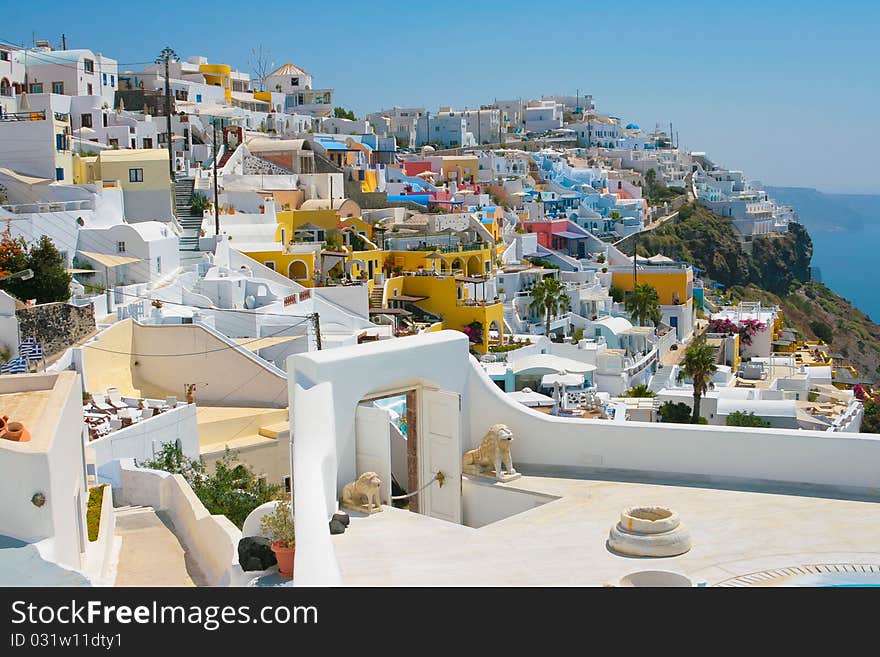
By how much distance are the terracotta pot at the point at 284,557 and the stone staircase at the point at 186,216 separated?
25278mm

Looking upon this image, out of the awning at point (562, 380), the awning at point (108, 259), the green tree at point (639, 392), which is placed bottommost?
the green tree at point (639, 392)

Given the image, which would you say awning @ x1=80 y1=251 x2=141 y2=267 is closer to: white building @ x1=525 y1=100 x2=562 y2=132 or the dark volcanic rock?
the dark volcanic rock

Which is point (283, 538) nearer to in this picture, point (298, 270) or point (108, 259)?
point (108, 259)

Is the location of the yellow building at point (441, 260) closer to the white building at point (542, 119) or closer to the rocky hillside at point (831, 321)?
the rocky hillside at point (831, 321)

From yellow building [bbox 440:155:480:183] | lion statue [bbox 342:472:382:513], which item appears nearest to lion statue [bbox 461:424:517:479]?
lion statue [bbox 342:472:382:513]

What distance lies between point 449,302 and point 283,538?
31566 mm

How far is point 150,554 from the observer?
1202cm

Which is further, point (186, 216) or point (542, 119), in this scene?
point (542, 119)

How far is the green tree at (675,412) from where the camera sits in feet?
102

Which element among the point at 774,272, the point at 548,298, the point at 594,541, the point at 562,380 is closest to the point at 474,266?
the point at 548,298

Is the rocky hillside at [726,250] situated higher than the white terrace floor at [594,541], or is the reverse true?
the white terrace floor at [594,541]

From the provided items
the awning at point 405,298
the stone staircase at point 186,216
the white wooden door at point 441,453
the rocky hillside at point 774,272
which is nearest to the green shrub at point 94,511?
the white wooden door at point 441,453

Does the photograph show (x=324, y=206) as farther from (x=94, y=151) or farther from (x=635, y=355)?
(x=635, y=355)
